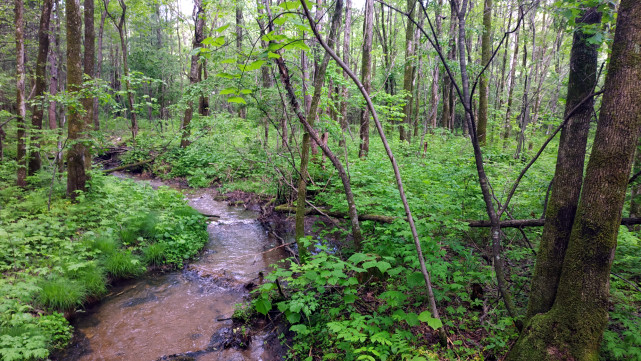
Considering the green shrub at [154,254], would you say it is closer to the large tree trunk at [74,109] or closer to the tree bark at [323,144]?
the large tree trunk at [74,109]

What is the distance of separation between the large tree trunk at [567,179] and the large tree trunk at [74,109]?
9130 mm

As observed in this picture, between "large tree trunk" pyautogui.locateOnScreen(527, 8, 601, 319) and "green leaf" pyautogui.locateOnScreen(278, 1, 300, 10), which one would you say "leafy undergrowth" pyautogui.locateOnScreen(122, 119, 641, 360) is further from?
"green leaf" pyautogui.locateOnScreen(278, 1, 300, 10)

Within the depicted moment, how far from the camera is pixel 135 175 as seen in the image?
1453 cm

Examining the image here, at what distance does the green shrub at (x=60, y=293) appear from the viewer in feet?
14.9

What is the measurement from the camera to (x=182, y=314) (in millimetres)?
4992

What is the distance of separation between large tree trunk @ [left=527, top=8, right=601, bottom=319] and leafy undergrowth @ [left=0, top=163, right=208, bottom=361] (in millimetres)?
5555

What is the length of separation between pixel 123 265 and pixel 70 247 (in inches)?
36.8

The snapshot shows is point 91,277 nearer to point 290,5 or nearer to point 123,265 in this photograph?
point 123,265

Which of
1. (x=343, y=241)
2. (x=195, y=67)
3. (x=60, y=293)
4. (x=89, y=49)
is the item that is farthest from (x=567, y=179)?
(x=195, y=67)

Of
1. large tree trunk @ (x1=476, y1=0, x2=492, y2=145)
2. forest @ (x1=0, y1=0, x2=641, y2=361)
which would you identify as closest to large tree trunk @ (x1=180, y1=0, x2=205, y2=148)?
forest @ (x1=0, y1=0, x2=641, y2=361)

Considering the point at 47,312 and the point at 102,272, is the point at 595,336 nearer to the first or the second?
the point at 47,312

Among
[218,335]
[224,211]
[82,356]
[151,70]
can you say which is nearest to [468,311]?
[218,335]

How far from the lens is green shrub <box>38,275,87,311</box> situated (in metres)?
4.55

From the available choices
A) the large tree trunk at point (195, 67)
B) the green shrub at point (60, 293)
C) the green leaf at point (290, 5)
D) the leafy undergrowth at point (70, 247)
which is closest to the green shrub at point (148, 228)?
the leafy undergrowth at point (70, 247)
